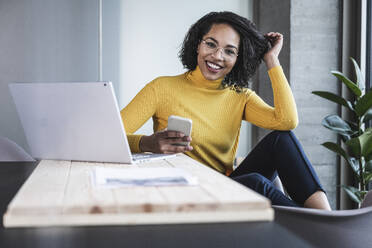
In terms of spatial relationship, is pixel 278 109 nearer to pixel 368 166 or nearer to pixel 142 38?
pixel 368 166

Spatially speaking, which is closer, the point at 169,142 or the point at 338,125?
the point at 169,142

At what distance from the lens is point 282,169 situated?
1604 millimetres

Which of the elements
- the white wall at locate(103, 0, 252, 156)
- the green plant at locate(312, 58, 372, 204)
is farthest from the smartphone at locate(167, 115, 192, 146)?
the white wall at locate(103, 0, 252, 156)

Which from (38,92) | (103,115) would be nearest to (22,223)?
(103,115)

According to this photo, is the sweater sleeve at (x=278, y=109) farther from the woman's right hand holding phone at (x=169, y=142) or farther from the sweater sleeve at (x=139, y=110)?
the woman's right hand holding phone at (x=169, y=142)

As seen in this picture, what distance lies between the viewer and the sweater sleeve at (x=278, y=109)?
1756mm

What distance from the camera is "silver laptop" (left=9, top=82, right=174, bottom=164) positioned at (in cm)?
108

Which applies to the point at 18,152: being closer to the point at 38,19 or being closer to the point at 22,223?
the point at 22,223

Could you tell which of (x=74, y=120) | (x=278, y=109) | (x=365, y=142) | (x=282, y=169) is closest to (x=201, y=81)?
(x=278, y=109)

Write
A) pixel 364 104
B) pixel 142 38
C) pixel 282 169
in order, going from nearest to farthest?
pixel 282 169 → pixel 364 104 → pixel 142 38

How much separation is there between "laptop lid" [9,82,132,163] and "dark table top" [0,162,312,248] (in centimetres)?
15

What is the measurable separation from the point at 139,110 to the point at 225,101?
1.30 ft

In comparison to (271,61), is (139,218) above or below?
below

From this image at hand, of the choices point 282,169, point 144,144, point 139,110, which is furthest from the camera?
point 139,110
